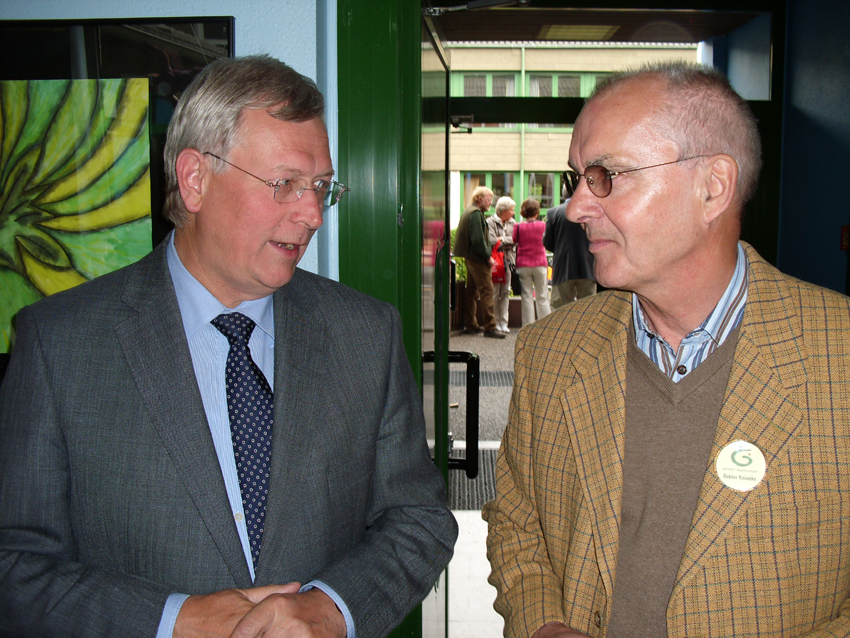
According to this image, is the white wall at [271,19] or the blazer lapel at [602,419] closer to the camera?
the blazer lapel at [602,419]

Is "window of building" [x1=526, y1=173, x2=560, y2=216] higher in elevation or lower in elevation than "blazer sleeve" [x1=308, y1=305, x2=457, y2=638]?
higher

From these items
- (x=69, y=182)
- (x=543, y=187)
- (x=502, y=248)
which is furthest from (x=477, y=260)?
(x=543, y=187)

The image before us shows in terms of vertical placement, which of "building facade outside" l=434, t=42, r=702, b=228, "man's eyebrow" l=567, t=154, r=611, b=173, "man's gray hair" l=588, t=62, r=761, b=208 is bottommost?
"man's eyebrow" l=567, t=154, r=611, b=173

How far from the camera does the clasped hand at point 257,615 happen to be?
976 millimetres

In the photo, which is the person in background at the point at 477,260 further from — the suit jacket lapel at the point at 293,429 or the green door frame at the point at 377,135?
the suit jacket lapel at the point at 293,429

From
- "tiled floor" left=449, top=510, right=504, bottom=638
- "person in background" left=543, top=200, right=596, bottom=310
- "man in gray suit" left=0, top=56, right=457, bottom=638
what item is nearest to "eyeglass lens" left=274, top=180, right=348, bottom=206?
"man in gray suit" left=0, top=56, right=457, bottom=638

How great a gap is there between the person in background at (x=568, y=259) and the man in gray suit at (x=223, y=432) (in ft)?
19.7

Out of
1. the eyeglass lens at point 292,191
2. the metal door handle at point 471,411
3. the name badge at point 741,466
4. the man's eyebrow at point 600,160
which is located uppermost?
the man's eyebrow at point 600,160

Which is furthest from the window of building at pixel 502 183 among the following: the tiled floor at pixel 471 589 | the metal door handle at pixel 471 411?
the metal door handle at pixel 471 411

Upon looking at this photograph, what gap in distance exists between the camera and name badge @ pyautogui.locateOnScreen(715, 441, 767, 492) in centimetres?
108

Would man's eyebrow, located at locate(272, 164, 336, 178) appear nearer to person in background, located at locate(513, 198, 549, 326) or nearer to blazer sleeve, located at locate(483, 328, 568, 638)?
blazer sleeve, located at locate(483, 328, 568, 638)

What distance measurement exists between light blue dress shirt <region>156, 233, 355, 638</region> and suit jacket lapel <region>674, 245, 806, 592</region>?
0.62 m

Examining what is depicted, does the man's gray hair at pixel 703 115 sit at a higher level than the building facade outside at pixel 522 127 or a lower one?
lower

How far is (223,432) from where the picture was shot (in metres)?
1.16
